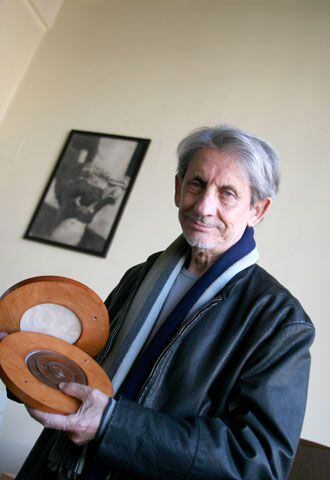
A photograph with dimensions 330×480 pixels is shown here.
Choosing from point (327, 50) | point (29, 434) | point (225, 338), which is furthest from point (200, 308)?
point (327, 50)

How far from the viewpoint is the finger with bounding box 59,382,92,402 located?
3.19ft

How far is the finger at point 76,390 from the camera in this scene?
3.19ft

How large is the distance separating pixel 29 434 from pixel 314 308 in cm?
177

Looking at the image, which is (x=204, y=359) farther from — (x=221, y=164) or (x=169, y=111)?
(x=169, y=111)

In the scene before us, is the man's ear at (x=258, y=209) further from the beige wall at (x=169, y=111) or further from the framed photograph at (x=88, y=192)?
the framed photograph at (x=88, y=192)

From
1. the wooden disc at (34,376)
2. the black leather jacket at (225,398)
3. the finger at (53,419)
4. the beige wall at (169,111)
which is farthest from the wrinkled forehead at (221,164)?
the beige wall at (169,111)

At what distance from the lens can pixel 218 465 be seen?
0.94 metres

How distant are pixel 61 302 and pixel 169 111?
93.9 inches

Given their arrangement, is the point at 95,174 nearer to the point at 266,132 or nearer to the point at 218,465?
the point at 266,132

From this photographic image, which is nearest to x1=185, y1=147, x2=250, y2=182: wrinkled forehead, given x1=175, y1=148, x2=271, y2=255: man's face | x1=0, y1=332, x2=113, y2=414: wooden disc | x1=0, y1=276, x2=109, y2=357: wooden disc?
x1=175, y1=148, x2=271, y2=255: man's face

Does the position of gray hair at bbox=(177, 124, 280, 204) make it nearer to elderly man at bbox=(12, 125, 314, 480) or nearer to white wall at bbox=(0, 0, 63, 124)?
elderly man at bbox=(12, 125, 314, 480)

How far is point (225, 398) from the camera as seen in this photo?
1.07m

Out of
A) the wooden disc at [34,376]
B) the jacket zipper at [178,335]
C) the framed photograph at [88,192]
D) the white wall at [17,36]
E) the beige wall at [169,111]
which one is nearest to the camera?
the wooden disc at [34,376]

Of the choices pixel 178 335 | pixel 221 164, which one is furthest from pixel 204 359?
pixel 221 164
